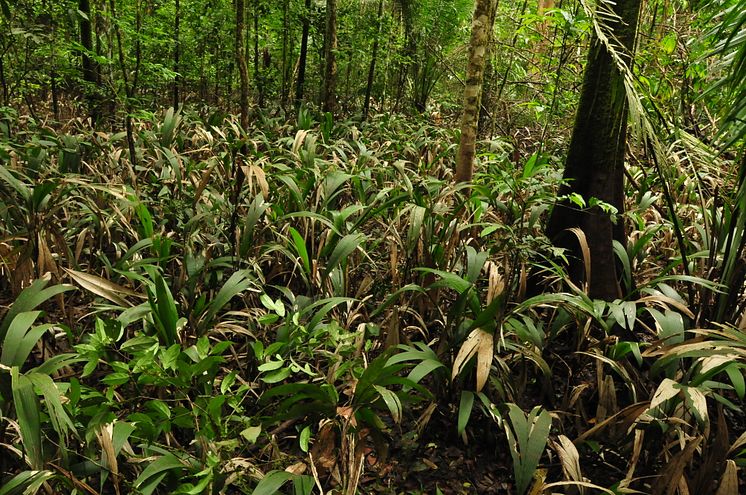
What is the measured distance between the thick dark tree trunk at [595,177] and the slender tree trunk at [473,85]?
86 centimetres

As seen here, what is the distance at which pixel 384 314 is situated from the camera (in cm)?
304

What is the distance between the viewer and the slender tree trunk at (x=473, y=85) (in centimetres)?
331

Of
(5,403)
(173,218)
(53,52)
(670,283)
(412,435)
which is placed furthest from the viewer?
(53,52)

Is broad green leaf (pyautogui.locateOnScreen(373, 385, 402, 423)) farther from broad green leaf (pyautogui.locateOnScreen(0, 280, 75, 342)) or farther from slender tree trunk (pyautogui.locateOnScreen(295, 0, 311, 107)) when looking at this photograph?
slender tree trunk (pyautogui.locateOnScreen(295, 0, 311, 107))

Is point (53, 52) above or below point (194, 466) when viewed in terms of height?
above

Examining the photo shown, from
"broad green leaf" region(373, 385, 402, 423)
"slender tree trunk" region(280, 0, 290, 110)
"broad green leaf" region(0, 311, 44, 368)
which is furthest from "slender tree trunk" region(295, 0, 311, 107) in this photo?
"broad green leaf" region(373, 385, 402, 423)

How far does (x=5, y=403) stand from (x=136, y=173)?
118 inches

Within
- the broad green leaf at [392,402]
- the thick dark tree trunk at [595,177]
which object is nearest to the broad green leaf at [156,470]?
the broad green leaf at [392,402]

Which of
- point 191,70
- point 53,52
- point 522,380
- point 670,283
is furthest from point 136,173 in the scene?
point 670,283

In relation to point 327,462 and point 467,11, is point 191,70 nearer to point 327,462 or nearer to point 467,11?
point 467,11

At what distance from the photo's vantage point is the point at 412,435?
2180 mm

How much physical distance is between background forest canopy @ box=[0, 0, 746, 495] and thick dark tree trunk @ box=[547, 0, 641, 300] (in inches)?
0.5

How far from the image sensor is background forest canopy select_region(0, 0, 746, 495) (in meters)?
1.75

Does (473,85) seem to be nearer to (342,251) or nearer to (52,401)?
(342,251)
